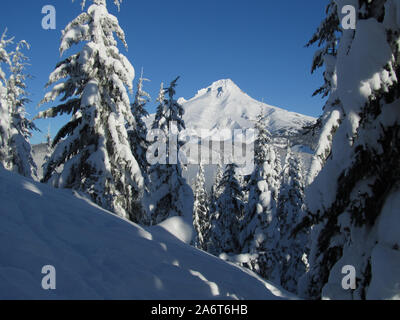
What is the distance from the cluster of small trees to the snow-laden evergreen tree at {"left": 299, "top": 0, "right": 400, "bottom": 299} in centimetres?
1550

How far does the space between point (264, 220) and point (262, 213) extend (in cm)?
52

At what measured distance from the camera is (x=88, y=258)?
16.0ft

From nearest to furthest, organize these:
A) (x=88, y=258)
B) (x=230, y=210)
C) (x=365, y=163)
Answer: (x=365, y=163), (x=88, y=258), (x=230, y=210)

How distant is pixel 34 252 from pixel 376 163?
5557 mm

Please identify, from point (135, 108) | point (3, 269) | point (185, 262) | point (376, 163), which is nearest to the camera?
point (3, 269)

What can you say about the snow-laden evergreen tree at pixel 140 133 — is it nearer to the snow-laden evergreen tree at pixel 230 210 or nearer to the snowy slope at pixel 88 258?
the snow-laden evergreen tree at pixel 230 210

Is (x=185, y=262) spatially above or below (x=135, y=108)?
below

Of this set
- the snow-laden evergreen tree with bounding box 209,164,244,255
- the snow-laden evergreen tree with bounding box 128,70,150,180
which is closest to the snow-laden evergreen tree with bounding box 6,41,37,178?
the snow-laden evergreen tree with bounding box 128,70,150,180

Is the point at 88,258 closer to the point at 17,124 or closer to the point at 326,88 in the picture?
the point at 326,88

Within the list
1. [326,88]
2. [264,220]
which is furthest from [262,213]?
[326,88]

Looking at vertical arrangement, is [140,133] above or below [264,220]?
above

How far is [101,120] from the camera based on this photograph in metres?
12.4
